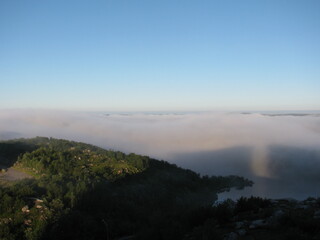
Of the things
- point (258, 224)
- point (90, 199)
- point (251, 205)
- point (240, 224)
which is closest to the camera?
point (258, 224)

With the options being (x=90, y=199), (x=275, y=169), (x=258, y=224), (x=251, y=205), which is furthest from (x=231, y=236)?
(x=275, y=169)

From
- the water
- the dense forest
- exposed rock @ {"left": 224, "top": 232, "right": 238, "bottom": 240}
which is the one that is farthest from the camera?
the water

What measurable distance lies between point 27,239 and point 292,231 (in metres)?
15.6

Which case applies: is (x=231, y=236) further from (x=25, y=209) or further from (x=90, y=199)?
(x=90, y=199)

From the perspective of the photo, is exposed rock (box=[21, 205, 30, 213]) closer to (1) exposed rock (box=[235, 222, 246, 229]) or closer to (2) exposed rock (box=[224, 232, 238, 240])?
(1) exposed rock (box=[235, 222, 246, 229])

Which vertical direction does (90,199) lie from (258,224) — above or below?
below

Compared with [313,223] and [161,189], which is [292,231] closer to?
[313,223]

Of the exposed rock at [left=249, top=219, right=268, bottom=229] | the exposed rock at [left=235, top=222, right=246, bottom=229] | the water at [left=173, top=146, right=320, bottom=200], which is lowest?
the water at [left=173, top=146, right=320, bottom=200]

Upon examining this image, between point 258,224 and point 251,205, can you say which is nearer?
point 258,224

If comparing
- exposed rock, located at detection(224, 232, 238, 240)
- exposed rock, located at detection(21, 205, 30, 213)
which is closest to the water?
exposed rock, located at detection(21, 205, 30, 213)

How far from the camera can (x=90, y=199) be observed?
1048 inches

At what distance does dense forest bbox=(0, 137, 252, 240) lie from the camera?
1702 centimetres

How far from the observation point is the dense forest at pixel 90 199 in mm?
17016

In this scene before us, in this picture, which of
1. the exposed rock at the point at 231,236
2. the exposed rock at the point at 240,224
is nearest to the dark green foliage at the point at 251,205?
the exposed rock at the point at 240,224
